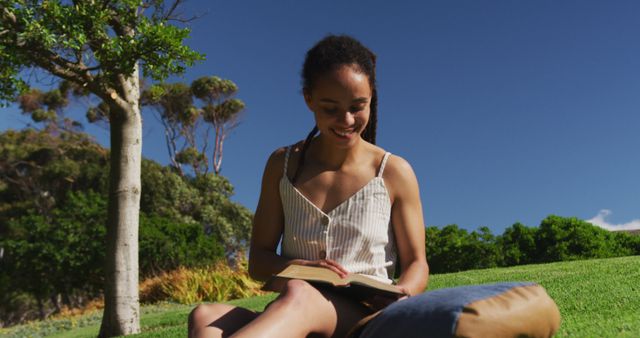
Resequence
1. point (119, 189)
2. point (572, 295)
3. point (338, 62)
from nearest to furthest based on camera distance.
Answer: point (338, 62)
point (572, 295)
point (119, 189)

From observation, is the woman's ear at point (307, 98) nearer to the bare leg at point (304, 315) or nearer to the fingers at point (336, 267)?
the fingers at point (336, 267)

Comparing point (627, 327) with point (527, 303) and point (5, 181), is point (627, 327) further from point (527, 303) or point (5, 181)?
point (5, 181)

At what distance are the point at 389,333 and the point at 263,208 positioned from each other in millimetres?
939

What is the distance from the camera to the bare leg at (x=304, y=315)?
1762 mm

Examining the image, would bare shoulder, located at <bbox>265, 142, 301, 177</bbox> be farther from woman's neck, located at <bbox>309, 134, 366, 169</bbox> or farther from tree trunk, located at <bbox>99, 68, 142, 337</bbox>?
tree trunk, located at <bbox>99, 68, 142, 337</bbox>

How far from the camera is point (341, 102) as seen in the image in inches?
87.7

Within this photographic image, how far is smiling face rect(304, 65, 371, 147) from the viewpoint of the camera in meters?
2.21

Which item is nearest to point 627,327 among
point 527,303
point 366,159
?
point 527,303

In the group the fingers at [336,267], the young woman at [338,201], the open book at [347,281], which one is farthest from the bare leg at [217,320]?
the fingers at [336,267]

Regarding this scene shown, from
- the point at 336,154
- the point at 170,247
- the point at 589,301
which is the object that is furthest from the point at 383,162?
the point at 170,247

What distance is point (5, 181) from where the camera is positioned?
A: 23.0m

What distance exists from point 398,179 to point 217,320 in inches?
36.3

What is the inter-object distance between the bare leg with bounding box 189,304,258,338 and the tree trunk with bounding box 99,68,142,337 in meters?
5.63

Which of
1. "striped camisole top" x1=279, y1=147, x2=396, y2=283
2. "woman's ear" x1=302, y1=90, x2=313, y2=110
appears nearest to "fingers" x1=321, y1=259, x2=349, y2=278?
"striped camisole top" x1=279, y1=147, x2=396, y2=283
